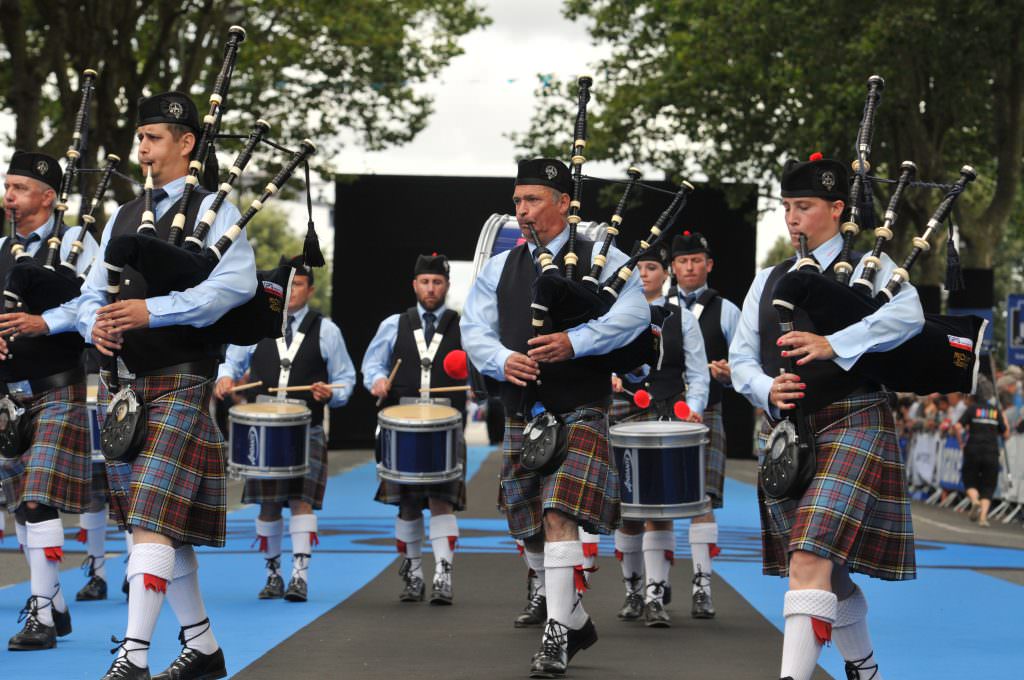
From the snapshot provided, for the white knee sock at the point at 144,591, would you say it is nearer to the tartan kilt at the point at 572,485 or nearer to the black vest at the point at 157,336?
the black vest at the point at 157,336

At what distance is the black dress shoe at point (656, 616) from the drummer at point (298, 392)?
2.06 m

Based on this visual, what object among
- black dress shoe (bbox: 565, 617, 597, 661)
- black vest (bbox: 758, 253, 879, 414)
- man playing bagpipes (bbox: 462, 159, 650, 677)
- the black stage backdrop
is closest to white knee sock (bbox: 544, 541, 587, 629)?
man playing bagpipes (bbox: 462, 159, 650, 677)

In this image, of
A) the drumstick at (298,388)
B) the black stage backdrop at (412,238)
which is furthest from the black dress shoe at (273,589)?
the black stage backdrop at (412,238)

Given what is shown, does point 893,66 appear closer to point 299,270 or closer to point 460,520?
point 460,520

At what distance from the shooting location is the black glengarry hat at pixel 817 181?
5820 millimetres

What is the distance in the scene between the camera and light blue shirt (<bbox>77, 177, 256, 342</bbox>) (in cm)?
557

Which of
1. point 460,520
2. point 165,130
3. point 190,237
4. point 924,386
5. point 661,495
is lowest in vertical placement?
point 460,520

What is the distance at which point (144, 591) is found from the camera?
17.9 ft

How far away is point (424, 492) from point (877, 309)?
4.47m

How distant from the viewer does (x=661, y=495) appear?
816 cm

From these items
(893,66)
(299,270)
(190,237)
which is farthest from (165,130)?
(893,66)

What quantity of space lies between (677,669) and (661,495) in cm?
151

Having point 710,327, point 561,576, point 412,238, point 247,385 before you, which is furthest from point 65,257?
point 412,238

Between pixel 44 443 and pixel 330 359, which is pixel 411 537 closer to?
pixel 330 359
